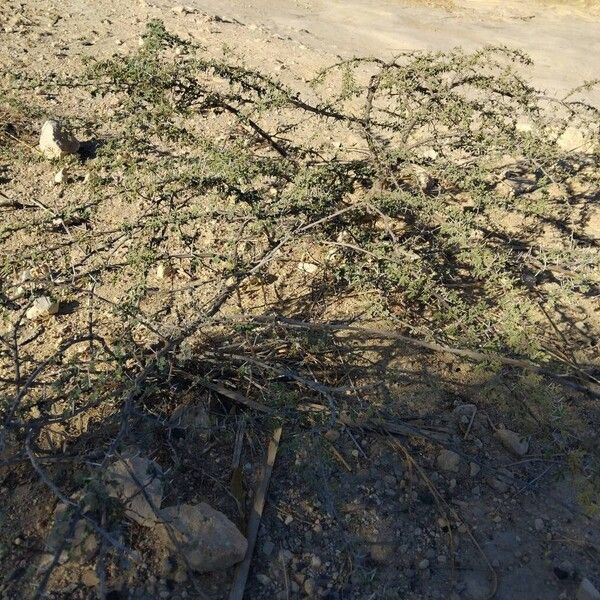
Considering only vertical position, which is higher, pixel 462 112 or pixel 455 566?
pixel 462 112

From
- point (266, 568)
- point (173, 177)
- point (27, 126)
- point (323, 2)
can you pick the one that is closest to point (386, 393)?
point (266, 568)

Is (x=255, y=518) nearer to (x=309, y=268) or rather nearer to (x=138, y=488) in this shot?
(x=138, y=488)

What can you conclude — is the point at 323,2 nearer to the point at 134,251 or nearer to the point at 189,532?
the point at 134,251

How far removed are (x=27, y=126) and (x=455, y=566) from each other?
4108 mm

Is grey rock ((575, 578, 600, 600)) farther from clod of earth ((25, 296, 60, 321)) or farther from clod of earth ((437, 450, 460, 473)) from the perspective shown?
clod of earth ((25, 296, 60, 321))

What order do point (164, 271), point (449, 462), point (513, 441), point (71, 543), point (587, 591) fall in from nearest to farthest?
point (71, 543) → point (587, 591) → point (449, 462) → point (513, 441) → point (164, 271)

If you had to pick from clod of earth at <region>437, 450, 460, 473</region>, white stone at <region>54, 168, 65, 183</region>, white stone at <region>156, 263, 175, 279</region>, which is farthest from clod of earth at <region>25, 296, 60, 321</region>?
clod of earth at <region>437, 450, 460, 473</region>

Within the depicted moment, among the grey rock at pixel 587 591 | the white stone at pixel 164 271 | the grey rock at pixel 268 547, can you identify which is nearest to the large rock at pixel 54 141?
the white stone at pixel 164 271

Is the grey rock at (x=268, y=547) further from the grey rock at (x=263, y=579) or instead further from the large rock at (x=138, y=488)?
the large rock at (x=138, y=488)

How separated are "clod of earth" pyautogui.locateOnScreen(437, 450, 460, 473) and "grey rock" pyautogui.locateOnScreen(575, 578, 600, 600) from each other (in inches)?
24.0

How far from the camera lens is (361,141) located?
5316 mm

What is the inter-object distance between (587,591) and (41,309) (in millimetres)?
2714

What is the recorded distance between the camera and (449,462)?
269cm

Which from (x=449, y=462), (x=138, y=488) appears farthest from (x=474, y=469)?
(x=138, y=488)
